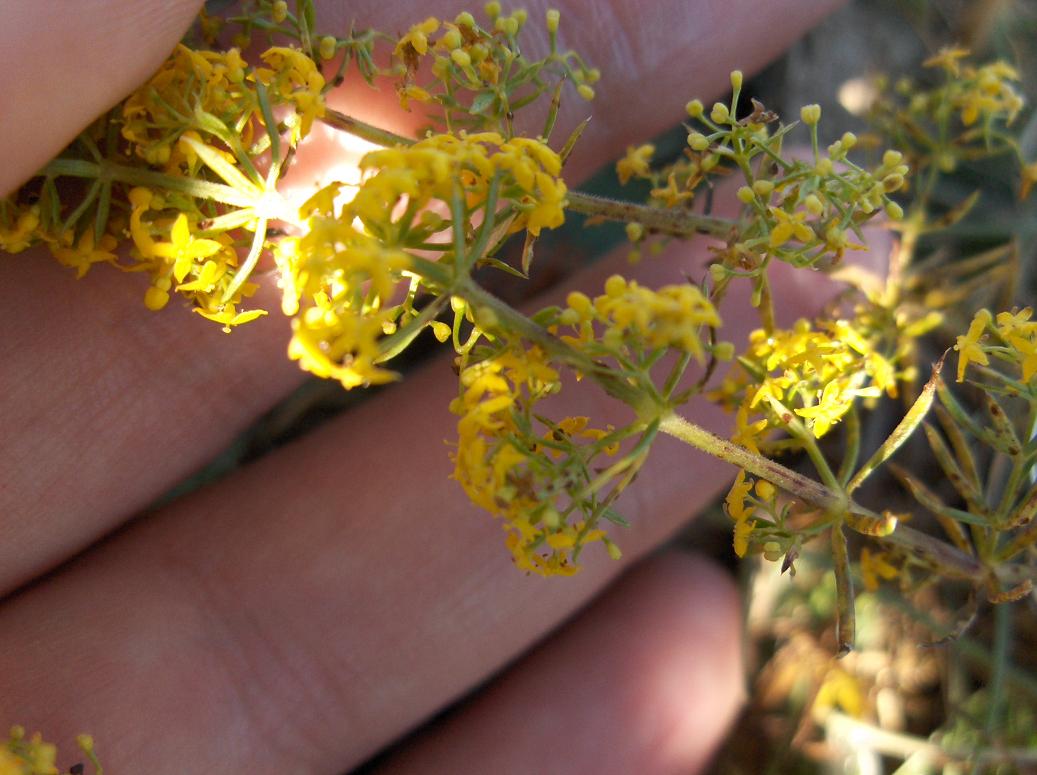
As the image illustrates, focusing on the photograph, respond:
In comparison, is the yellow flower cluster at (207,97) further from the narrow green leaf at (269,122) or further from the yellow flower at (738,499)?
the yellow flower at (738,499)

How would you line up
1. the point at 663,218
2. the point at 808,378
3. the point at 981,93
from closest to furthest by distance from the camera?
the point at 808,378 < the point at 663,218 < the point at 981,93

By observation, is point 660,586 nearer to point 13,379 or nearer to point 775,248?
point 775,248

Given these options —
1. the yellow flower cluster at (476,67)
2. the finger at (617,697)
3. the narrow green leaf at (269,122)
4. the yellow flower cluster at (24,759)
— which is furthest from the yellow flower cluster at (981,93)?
the yellow flower cluster at (24,759)

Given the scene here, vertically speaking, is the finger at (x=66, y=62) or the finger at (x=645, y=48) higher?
the finger at (x=66, y=62)

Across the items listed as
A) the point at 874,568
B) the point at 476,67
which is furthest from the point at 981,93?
the point at 476,67

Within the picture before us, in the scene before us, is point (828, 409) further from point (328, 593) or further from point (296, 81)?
point (328, 593)
